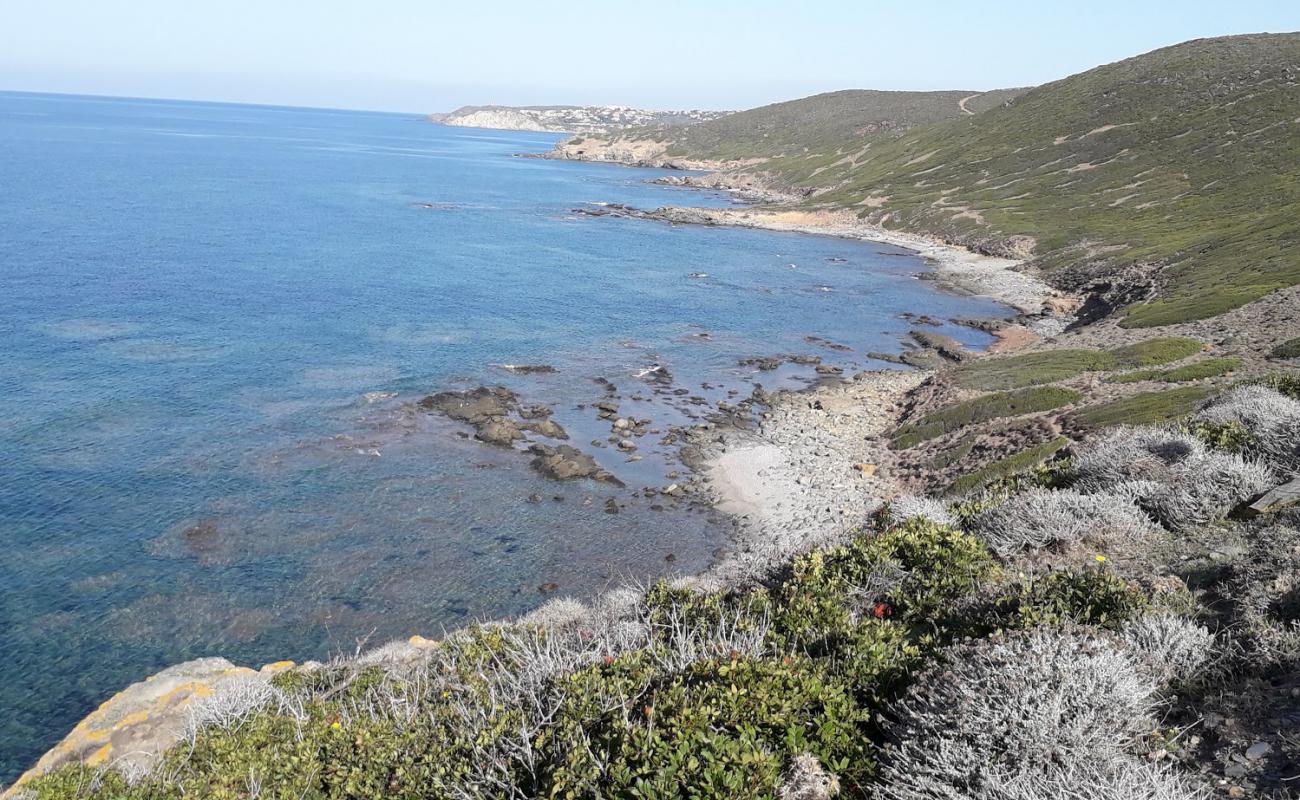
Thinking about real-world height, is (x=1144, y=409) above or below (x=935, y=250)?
below

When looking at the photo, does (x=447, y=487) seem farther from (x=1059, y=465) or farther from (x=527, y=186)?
(x=527, y=186)

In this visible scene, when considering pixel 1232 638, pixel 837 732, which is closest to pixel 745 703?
pixel 837 732

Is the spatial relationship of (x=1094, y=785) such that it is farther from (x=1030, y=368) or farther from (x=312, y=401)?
(x=312, y=401)

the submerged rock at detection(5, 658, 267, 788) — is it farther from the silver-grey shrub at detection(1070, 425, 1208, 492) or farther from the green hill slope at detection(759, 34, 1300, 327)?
the green hill slope at detection(759, 34, 1300, 327)

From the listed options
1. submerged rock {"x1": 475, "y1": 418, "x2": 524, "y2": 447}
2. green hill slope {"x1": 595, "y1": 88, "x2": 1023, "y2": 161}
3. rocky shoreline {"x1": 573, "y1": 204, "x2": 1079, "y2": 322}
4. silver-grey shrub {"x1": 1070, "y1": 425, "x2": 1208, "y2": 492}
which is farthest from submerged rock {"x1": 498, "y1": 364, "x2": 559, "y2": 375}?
green hill slope {"x1": 595, "y1": 88, "x2": 1023, "y2": 161}

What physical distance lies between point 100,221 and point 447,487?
6776 cm

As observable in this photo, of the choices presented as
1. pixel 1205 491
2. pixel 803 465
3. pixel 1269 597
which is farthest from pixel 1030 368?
pixel 1269 597

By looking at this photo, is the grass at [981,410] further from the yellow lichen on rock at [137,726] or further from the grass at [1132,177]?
the yellow lichen on rock at [137,726]

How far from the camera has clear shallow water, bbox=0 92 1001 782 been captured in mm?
24250

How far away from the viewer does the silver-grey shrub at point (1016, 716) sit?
6.48 meters

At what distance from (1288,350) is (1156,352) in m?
5.51

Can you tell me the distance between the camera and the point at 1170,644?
842 cm

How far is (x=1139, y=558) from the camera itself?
40.9 feet

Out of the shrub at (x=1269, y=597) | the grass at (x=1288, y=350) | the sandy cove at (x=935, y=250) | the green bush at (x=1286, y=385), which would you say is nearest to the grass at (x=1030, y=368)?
the grass at (x=1288, y=350)
